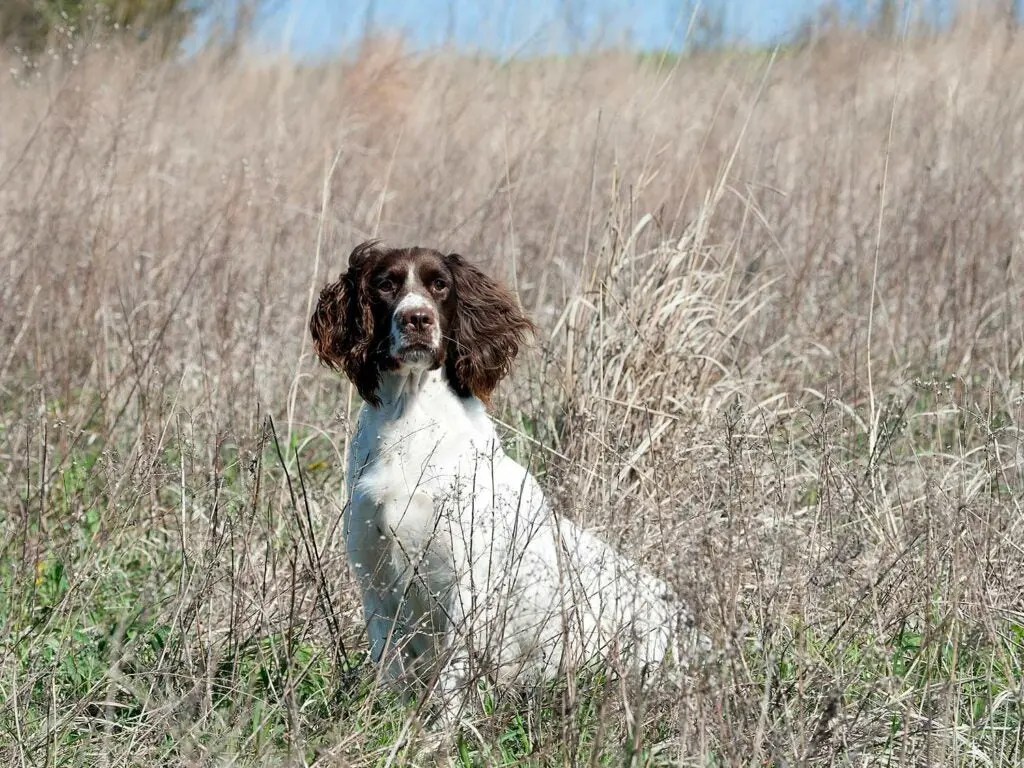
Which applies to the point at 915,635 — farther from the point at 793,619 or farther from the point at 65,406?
the point at 65,406

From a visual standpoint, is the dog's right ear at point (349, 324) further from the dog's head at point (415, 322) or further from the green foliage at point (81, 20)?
the green foliage at point (81, 20)

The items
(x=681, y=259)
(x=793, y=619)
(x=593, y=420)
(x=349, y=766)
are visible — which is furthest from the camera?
(x=681, y=259)

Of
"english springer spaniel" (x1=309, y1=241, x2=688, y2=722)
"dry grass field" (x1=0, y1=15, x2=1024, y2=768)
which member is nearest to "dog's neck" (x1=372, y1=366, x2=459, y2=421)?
"english springer spaniel" (x1=309, y1=241, x2=688, y2=722)

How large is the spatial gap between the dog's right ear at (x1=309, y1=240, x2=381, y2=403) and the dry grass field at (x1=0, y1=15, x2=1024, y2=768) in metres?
0.18

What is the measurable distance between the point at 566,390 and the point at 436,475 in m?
0.91

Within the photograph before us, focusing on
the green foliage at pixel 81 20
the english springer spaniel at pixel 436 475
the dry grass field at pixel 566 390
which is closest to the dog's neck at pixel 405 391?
the english springer spaniel at pixel 436 475

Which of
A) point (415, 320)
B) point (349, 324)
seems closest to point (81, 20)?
point (349, 324)

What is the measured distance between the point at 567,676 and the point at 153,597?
1.21 metres

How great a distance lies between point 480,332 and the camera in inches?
125

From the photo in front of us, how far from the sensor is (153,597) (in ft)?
9.47

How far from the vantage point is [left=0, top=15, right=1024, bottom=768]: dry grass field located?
2223mm

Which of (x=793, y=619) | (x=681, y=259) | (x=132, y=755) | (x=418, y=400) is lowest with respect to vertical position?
(x=132, y=755)

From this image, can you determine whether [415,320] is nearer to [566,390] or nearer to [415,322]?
[415,322]

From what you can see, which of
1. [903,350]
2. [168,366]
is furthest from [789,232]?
[168,366]
